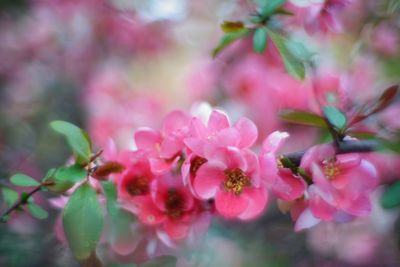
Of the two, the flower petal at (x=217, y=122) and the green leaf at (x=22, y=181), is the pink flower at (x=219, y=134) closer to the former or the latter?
the flower petal at (x=217, y=122)

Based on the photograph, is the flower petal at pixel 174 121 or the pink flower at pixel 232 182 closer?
the pink flower at pixel 232 182

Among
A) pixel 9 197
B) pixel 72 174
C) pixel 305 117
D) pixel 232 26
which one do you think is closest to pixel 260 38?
pixel 232 26

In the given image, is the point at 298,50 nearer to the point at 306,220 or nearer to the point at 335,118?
the point at 335,118

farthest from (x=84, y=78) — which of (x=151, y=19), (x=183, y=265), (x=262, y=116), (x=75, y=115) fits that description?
(x=183, y=265)

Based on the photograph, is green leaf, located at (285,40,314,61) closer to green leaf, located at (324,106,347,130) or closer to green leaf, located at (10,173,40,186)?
green leaf, located at (324,106,347,130)

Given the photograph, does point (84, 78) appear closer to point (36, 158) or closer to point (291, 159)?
point (36, 158)

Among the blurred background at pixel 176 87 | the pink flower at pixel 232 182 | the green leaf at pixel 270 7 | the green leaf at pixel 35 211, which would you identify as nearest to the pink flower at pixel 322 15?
the blurred background at pixel 176 87
